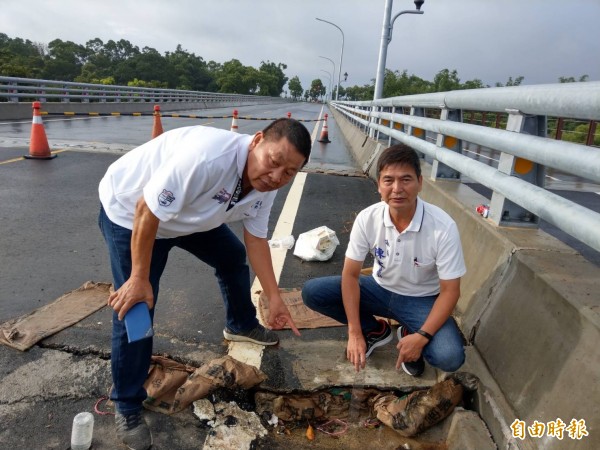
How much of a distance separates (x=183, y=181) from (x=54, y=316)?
5.59 ft

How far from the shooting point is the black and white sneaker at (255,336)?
2.93m

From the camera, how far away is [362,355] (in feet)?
8.39

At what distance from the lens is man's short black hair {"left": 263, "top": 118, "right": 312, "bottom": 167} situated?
2.10 metres

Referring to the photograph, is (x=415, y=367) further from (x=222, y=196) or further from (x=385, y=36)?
(x=385, y=36)

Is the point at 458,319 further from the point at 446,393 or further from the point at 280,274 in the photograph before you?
the point at 280,274

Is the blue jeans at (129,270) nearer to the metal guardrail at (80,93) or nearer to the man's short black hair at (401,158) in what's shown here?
the man's short black hair at (401,158)

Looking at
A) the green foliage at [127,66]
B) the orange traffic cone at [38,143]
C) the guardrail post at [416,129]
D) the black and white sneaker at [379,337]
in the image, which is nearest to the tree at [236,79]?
A: the green foliage at [127,66]

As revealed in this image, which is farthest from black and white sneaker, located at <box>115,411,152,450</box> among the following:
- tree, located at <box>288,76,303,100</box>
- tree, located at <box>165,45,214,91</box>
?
tree, located at <box>288,76,303,100</box>

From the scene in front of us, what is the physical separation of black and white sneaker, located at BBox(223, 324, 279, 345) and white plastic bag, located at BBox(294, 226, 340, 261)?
4.47 feet

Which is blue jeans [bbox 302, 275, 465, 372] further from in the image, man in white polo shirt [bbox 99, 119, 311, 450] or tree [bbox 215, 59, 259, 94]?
tree [bbox 215, 59, 259, 94]

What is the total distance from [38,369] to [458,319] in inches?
98.4

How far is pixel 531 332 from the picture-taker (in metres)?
2.09

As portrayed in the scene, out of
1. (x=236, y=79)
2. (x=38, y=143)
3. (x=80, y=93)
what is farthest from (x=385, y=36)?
(x=236, y=79)

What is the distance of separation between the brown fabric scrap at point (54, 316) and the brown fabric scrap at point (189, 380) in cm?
77
